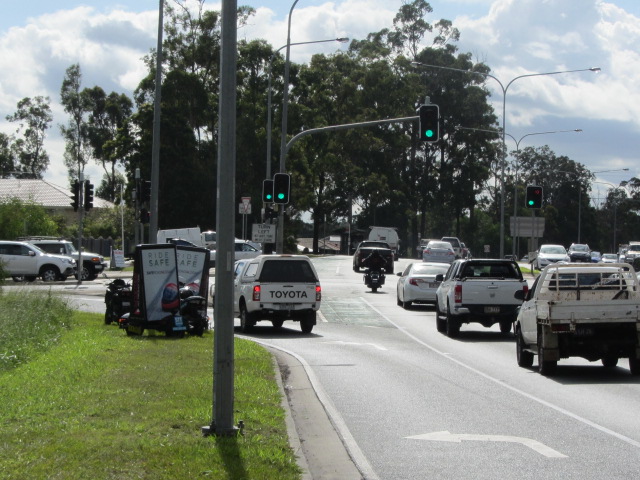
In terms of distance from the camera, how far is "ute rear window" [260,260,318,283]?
82.9 ft

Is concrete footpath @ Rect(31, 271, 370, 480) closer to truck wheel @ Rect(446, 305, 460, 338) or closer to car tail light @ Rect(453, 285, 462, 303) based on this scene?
car tail light @ Rect(453, 285, 462, 303)

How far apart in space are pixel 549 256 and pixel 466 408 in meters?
52.7

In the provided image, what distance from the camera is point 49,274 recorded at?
44.6 meters

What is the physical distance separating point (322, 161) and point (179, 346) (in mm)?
66579

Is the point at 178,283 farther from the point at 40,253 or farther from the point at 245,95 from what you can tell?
the point at 245,95

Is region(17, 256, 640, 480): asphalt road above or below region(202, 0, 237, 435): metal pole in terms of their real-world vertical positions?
below

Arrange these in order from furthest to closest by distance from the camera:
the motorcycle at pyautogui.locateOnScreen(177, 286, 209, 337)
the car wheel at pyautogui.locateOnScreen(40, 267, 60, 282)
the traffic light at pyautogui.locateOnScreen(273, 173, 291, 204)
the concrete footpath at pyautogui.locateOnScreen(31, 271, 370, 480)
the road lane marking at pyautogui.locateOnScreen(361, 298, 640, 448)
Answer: the car wheel at pyautogui.locateOnScreen(40, 267, 60, 282) → the traffic light at pyautogui.locateOnScreen(273, 173, 291, 204) → the motorcycle at pyautogui.locateOnScreen(177, 286, 209, 337) → the road lane marking at pyautogui.locateOnScreen(361, 298, 640, 448) → the concrete footpath at pyautogui.locateOnScreen(31, 271, 370, 480)

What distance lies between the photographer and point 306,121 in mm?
78312

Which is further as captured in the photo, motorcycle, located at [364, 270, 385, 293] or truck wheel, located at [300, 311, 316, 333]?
motorcycle, located at [364, 270, 385, 293]

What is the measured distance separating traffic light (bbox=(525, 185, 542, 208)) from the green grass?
742 inches

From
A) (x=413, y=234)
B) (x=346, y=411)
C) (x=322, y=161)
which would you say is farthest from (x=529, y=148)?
(x=346, y=411)

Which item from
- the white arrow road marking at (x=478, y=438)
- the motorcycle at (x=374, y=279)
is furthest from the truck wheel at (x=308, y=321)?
the motorcycle at (x=374, y=279)

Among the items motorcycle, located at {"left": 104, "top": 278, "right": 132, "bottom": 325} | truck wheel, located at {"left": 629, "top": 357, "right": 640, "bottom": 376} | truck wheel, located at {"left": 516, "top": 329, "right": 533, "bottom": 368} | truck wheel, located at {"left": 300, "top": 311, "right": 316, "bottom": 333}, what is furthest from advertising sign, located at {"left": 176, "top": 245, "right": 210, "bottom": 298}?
truck wheel, located at {"left": 629, "top": 357, "right": 640, "bottom": 376}

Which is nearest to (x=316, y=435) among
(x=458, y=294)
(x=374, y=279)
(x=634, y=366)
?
(x=634, y=366)
